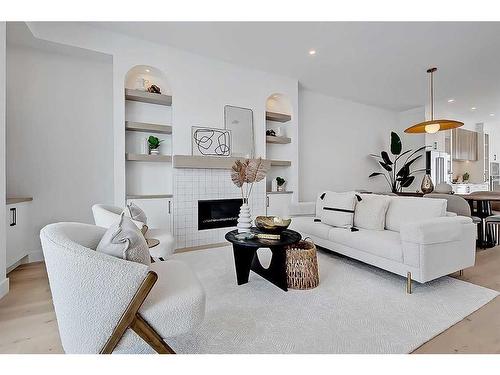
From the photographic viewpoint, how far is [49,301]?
2.07 m

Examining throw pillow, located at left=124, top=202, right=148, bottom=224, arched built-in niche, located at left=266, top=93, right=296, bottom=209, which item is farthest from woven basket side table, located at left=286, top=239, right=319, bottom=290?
arched built-in niche, located at left=266, top=93, right=296, bottom=209

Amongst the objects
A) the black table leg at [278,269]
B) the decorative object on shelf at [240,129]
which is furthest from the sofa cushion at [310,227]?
the decorative object on shelf at [240,129]

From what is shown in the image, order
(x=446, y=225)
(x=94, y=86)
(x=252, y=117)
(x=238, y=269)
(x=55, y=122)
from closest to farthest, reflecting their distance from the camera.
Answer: (x=446, y=225) → (x=238, y=269) → (x=55, y=122) → (x=94, y=86) → (x=252, y=117)

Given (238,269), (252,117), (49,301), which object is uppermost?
(252,117)

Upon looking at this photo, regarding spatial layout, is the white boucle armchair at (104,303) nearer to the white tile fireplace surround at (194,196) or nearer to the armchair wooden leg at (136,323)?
the armchair wooden leg at (136,323)

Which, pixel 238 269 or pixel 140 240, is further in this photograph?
pixel 238 269

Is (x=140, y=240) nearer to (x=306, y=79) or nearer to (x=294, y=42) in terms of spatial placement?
(x=294, y=42)

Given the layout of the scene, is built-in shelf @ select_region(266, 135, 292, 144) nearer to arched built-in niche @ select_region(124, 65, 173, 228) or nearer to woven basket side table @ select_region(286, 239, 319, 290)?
arched built-in niche @ select_region(124, 65, 173, 228)

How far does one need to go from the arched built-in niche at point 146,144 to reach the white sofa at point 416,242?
227cm

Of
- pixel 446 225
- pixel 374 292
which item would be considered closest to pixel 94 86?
pixel 374 292

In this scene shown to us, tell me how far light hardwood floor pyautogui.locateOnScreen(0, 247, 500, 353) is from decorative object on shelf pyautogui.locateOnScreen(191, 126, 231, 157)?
2.31m

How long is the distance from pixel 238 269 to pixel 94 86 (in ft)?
9.92

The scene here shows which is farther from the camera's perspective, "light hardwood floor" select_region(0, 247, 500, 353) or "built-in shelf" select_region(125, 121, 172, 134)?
"built-in shelf" select_region(125, 121, 172, 134)

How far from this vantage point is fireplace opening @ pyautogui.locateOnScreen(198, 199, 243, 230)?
12.2 feet
